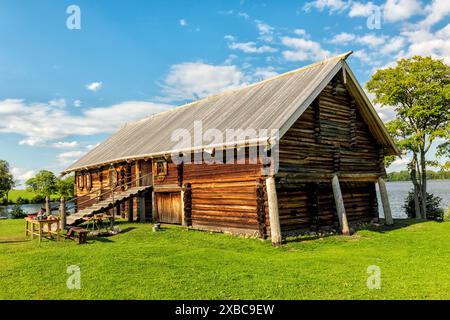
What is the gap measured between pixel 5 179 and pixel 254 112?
5282cm

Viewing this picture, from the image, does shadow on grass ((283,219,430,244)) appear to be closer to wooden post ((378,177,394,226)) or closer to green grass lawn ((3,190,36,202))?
wooden post ((378,177,394,226))

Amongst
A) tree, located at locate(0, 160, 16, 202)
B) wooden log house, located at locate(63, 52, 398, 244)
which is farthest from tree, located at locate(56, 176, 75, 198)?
wooden log house, located at locate(63, 52, 398, 244)

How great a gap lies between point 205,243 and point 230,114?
24.2 feet

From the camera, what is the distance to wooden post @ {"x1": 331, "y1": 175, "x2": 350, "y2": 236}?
16.2 m

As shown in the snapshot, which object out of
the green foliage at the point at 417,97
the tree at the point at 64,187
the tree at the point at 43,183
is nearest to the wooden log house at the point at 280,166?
the green foliage at the point at 417,97

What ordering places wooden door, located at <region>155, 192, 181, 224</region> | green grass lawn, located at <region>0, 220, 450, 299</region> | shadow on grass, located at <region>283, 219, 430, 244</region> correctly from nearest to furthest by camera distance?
green grass lawn, located at <region>0, 220, 450, 299</region> → shadow on grass, located at <region>283, 219, 430, 244</region> → wooden door, located at <region>155, 192, 181, 224</region>

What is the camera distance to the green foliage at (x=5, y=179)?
54250 mm

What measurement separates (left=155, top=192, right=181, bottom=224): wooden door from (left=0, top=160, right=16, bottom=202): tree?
43614 mm

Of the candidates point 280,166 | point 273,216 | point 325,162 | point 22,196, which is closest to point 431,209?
point 325,162

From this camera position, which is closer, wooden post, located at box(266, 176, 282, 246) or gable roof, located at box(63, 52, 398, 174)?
wooden post, located at box(266, 176, 282, 246)

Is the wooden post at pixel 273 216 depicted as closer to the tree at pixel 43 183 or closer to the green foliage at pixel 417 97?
the green foliage at pixel 417 97
